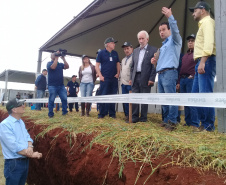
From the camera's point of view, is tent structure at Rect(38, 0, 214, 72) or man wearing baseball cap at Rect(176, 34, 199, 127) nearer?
man wearing baseball cap at Rect(176, 34, 199, 127)

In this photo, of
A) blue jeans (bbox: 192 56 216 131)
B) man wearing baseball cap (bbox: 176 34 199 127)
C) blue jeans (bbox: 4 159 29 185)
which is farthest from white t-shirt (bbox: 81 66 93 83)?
blue jeans (bbox: 192 56 216 131)

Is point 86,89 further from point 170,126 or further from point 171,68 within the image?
point 170,126

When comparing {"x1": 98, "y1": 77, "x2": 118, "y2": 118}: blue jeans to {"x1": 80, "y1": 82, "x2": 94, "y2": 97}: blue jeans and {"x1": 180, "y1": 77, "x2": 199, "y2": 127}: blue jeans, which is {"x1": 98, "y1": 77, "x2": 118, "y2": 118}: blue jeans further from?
{"x1": 180, "y1": 77, "x2": 199, "y2": 127}: blue jeans

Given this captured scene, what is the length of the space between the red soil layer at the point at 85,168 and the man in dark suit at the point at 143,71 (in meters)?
1.60

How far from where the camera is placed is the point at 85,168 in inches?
84.4

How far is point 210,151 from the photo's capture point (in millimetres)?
1705

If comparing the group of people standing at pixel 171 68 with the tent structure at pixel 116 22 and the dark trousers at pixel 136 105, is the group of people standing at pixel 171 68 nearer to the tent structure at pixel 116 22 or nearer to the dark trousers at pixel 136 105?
the dark trousers at pixel 136 105

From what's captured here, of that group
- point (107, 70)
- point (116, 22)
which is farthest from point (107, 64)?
point (116, 22)

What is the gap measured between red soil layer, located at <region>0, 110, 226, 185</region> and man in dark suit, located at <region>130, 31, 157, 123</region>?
63.0 inches

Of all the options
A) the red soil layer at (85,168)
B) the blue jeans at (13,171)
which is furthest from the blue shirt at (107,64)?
the blue jeans at (13,171)

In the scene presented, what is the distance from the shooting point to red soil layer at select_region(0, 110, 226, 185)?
140 centimetres

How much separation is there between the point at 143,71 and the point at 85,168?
230 cm

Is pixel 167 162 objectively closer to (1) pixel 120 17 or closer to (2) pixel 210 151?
(2) pixel 210 151

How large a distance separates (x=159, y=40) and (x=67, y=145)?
868 cm
